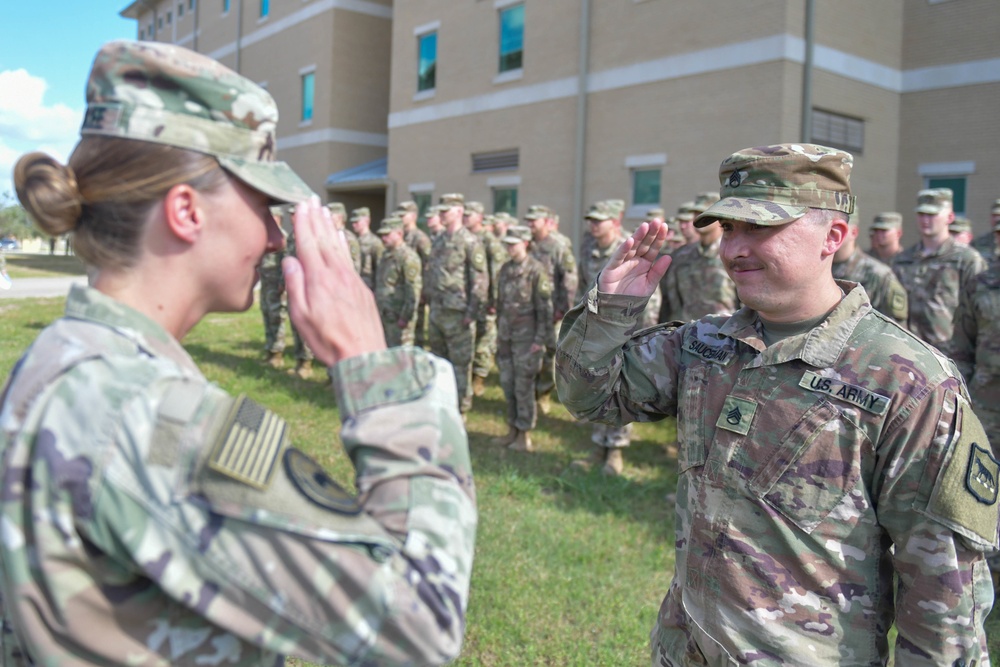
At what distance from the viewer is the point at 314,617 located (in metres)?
1.02

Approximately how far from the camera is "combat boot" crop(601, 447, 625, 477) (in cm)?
666

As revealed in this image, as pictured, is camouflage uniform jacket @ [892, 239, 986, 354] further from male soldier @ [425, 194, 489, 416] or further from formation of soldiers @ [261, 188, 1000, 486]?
male soldier @ [425, 194, 489, 416]

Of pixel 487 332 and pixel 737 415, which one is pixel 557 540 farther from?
pixel 487 332

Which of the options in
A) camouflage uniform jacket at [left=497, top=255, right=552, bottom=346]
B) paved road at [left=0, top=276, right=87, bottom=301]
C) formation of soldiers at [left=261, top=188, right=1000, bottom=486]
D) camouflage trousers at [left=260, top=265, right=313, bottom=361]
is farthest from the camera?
paved road at [left=0, top=276, right=87, bottom=301]

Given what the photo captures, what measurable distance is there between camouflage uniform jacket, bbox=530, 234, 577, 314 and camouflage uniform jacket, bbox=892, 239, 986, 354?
3308 mm

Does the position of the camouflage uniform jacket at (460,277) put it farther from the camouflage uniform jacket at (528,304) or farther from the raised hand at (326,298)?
the raised hand at (326,298)

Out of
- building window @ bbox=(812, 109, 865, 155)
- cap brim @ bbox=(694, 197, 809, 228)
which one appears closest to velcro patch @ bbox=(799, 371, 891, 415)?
cap brim @ bbox=(694, 197, 809, 228)

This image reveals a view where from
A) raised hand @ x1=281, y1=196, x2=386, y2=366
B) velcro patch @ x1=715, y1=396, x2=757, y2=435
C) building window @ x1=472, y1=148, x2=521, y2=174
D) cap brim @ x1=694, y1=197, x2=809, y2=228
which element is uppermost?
building window @ x1=472, y1=148, x2=521, y2=174

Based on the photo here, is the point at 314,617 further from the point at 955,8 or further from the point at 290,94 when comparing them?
the point at 290,94

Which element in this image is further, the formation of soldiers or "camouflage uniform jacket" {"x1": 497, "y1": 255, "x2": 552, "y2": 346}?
"camouflage uniform jacket" {"x1": 497, "y1": 255, "x2": 552, "y2": 346}

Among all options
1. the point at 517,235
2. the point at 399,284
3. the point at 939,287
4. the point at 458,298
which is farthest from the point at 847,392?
the point at 399,284

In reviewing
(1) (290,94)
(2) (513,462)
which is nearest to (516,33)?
(1) (290,94)

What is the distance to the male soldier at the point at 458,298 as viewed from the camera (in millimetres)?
9156

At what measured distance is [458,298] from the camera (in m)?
9.23
